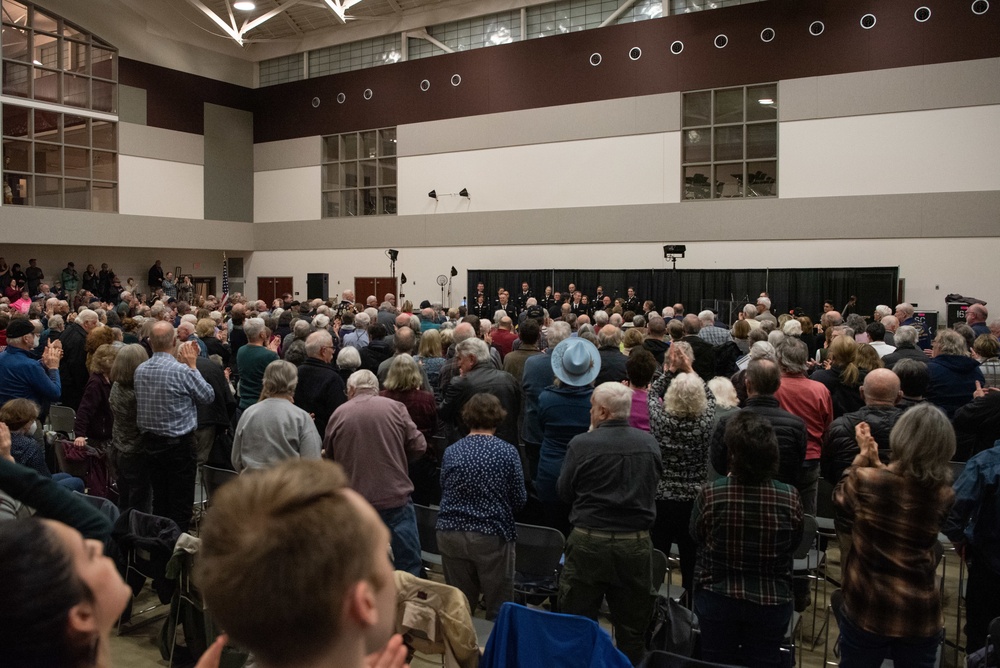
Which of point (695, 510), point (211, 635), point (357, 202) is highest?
point (357, 202)

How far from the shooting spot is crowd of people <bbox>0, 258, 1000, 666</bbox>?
1080 millimetres

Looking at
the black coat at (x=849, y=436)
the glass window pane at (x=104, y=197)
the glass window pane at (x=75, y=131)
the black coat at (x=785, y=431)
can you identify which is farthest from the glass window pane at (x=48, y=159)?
the black coat at (x=849, y=436)

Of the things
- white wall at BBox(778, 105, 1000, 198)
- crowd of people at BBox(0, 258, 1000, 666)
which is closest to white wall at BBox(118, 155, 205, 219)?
white wall at BBox(778, 105, 1000, 198)

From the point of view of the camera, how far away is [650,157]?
731 inches

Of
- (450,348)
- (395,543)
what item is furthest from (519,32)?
(395,543)

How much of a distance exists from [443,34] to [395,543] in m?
19.7

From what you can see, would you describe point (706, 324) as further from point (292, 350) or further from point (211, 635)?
point (211, 635)

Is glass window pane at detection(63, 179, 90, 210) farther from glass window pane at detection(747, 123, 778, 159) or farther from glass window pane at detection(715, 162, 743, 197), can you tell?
glass window pane at detection(747, 123, 778, 159)

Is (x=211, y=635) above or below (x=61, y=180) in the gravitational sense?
below

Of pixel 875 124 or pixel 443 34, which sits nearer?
pixel 875 124

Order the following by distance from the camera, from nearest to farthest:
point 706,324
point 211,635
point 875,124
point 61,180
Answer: point 211,635 < point 706,324 < point 875,124 < point 61,180

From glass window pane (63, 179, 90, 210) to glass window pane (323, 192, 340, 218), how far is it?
20.7 ft

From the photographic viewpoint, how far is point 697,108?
18.1 m

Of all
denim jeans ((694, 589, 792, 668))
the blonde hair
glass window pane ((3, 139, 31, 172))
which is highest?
glass window pane ((3, 139, 31, 172))
